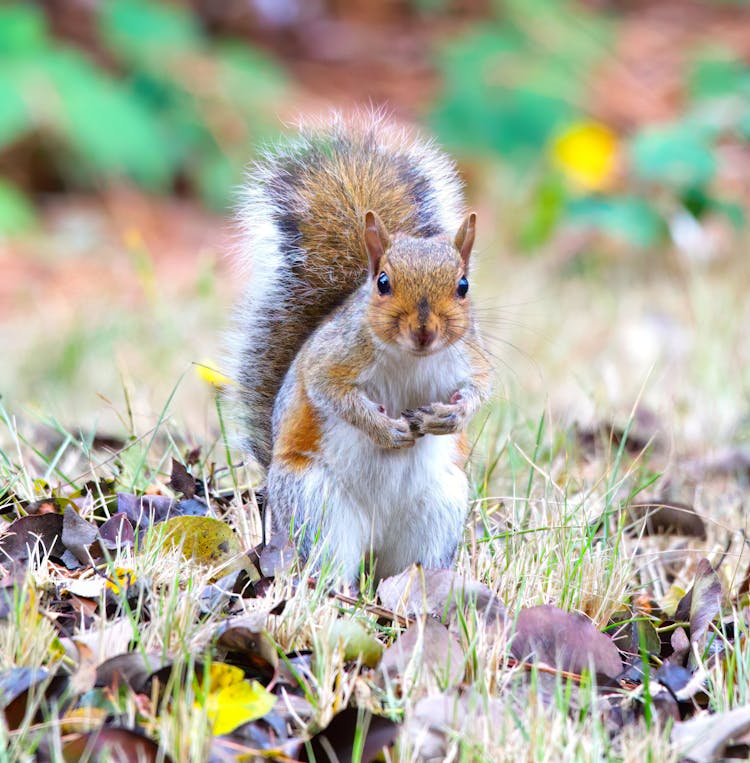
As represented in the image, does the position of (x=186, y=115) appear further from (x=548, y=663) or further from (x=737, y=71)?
(x=548, y=663)

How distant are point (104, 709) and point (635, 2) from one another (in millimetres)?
9841

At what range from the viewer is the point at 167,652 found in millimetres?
1948

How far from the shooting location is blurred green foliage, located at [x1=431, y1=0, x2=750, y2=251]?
5852mm

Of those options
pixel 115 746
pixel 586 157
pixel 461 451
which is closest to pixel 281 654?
pixel 115 746

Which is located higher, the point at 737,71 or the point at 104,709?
the point at 737,71

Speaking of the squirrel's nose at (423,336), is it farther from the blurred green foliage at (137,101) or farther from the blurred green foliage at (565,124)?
the blurred green foliage at (137,101)

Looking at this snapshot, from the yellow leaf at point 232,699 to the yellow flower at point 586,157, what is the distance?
4697 mm

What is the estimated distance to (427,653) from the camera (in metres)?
2.04

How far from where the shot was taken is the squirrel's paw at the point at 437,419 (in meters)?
2.28

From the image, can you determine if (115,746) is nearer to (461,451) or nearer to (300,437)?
(300,437)

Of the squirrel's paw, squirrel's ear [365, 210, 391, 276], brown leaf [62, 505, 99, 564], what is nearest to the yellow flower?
squirrel's ear [365, 210, 391, 276]

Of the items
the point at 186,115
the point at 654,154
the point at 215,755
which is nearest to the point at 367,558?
the point at 215,755

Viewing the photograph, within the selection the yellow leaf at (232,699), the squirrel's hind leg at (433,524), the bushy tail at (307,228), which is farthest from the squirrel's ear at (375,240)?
the yellow leaf at (232,699)

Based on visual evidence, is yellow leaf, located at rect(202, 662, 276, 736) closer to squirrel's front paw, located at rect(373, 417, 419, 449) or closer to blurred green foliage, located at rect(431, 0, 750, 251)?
squirrel's front paw, located at rect(373, 417, 419, 449)
